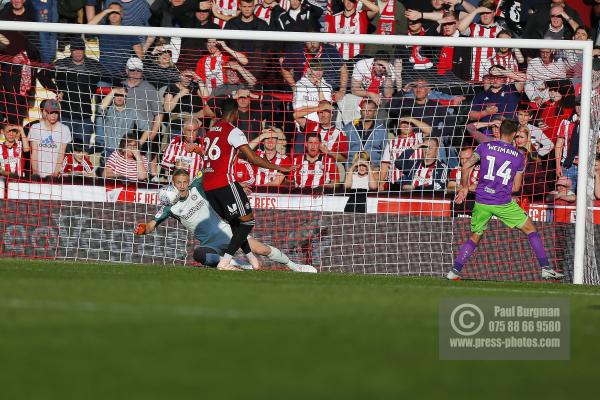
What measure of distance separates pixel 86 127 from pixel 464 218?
5.23m

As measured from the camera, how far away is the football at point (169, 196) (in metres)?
13.0

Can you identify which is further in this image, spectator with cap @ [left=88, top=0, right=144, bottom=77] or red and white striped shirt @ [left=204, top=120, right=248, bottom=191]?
spectator with cap @ [left=88, top=0, right=144, bottom=77]

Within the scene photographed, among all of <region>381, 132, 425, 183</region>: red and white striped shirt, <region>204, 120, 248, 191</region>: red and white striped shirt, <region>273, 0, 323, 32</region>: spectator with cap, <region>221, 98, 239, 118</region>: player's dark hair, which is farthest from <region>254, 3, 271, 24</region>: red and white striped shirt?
<region>204, 120, 248, 191</region>: red and white striped shirt


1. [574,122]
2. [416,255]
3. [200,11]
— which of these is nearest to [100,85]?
[200,11]

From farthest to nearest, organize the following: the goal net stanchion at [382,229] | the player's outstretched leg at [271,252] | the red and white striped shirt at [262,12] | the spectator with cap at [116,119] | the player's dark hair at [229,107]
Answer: the red and white striped shirt at [262,12], the spectator with cap at [116,119], the goal net stanchion at [382,229], the player's outstretched leg at [271,252], the player's dark hair at [229,107]

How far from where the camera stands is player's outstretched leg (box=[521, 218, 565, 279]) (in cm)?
1268

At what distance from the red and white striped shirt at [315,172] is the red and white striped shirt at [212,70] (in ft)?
4.94

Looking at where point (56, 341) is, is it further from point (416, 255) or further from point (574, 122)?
point (574, 122)

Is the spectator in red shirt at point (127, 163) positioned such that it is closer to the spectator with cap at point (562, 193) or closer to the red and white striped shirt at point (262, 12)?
the red and white striped shirt at point (262, 12)

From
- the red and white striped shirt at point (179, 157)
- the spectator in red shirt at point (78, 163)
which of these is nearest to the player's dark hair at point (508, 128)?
the red and white striped shirt at point (179, 157)

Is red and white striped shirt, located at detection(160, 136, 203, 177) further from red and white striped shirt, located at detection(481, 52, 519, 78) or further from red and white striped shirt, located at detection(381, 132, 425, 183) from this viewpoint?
red and white striped shirt, located at detection(481, 52, 519, 78)

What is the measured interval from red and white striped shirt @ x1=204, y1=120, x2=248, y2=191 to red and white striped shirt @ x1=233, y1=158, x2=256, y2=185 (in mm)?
2470

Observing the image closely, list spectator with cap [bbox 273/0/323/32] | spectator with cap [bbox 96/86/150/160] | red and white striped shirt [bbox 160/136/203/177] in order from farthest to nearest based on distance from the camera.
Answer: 1. spectator with cap [bbox 273/0/323/32]
2. red and white striped shirt [bbox 160/136/203/177]
3. spectator with cap [bbox 96/86/150/160]

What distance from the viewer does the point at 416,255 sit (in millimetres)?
14453
